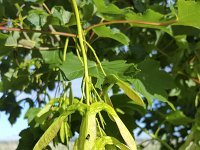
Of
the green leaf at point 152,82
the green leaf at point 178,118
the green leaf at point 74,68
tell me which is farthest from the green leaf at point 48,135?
the green leaf at point 178,118

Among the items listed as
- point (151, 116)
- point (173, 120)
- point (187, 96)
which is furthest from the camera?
point (151, 116)

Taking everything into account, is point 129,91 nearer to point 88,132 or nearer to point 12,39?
point 88,132

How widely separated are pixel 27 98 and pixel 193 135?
0.54 m

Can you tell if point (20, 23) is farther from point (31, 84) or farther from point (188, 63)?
point (188, 63)

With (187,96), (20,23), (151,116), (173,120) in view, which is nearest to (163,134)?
(151,116)

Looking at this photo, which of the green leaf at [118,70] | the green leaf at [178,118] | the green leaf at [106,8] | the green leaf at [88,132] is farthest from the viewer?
the green leaf at [178,118]

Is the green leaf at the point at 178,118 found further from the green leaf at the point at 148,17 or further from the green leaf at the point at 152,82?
the green leaf at the point at 148,17

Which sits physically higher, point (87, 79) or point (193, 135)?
point (87, 79)

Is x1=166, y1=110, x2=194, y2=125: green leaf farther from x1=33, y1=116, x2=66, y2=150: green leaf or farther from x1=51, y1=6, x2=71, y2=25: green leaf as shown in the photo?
x1=33, y1=116, x2=66, y2=150: green leaf

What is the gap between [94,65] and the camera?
3.17 feet

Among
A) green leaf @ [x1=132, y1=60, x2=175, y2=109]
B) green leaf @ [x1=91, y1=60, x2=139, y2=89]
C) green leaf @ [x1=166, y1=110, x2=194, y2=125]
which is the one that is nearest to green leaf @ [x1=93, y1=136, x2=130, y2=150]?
green leaf @ [x1=91, y1=60, x2=139, y2=89]

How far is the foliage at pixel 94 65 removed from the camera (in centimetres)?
75

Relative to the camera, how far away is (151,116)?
234 cm

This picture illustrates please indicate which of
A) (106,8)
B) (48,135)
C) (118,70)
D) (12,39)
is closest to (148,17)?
(106,8)
